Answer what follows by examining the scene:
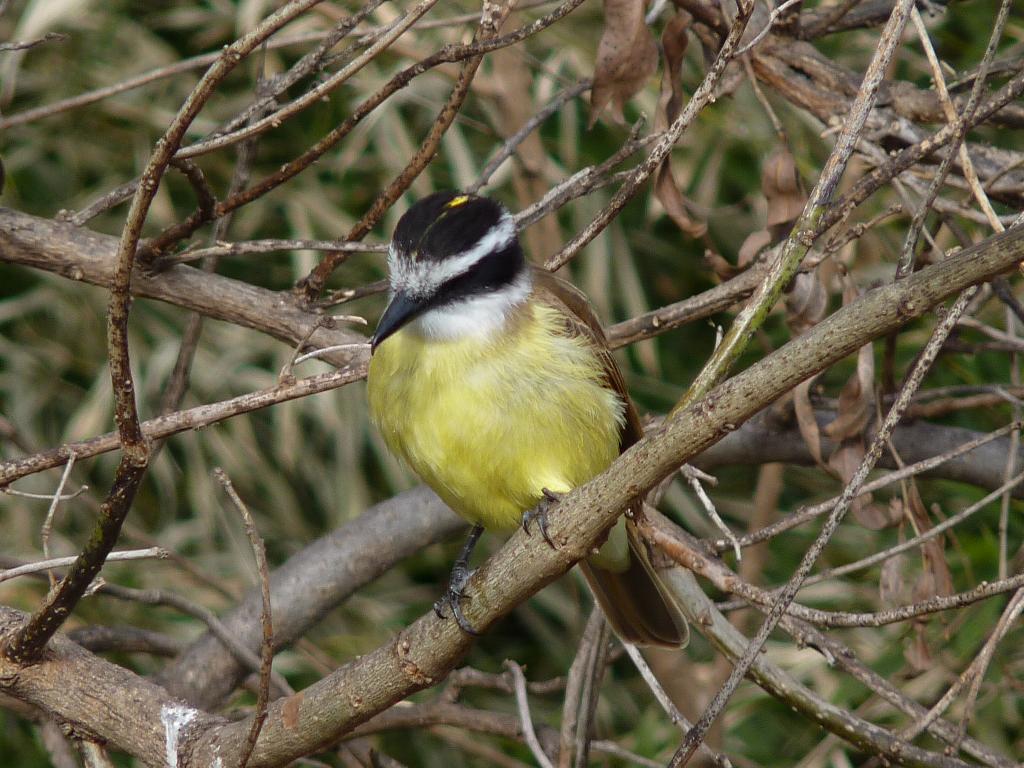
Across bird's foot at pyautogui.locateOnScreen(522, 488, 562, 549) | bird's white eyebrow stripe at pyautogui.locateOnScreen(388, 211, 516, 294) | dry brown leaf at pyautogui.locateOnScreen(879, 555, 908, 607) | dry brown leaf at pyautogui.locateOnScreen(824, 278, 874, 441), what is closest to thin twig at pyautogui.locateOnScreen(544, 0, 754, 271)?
bird's white eyebrow stripe at pyautogui.locateOnScreen(388, 211, 516, 294)

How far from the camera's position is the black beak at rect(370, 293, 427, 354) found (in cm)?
214

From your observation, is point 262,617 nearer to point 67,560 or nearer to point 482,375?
point 67,560

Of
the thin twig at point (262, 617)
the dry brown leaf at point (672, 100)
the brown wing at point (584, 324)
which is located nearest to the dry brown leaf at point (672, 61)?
the dry brown leaf at point (672, 100)

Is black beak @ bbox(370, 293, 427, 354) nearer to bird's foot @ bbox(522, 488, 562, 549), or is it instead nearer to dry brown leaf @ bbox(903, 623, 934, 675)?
bird's foot @ bbox(522, 488, 562, 549)

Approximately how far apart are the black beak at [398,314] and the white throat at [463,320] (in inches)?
2.1

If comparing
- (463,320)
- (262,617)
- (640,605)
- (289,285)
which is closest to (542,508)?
(463,320)

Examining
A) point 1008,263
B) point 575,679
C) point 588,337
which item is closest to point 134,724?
point 575,679

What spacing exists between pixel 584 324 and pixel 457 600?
62 cm

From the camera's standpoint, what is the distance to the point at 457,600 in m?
2.11

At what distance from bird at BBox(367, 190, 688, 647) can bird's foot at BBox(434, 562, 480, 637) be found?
0.01m

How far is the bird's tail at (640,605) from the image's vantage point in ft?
8.60

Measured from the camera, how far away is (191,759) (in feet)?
6.26

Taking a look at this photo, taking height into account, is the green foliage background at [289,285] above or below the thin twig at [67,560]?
above

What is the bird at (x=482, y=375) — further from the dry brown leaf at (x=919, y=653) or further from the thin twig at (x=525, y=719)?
the dry brown leaf at (x=919, y=653)
